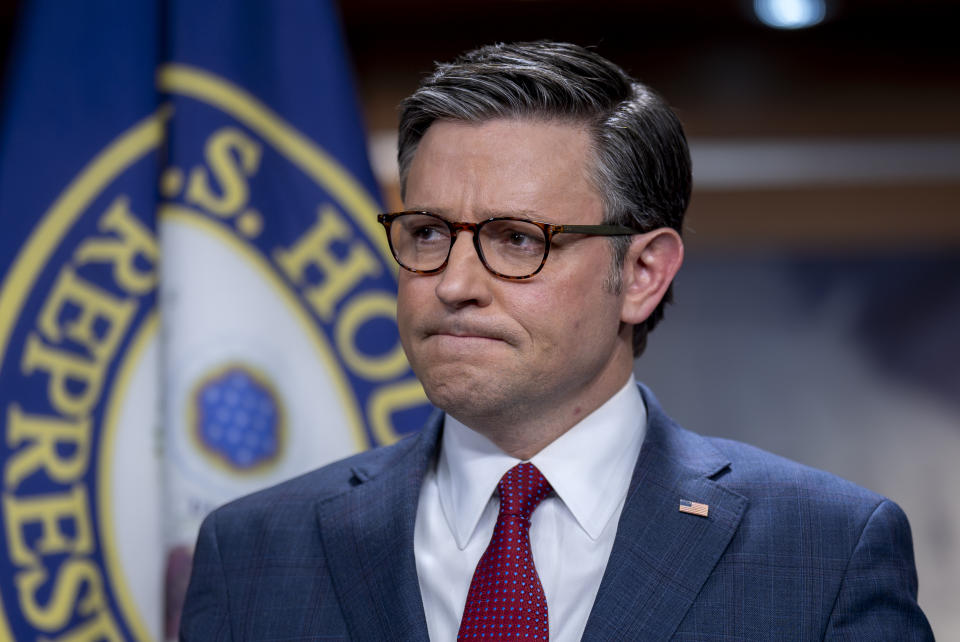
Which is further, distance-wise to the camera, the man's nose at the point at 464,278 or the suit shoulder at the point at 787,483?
the suit shoulder at the point at 787,483

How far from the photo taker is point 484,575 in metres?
1.49

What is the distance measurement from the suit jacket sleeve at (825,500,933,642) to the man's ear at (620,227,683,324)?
45 cm

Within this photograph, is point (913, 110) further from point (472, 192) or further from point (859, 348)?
point (472, 192)

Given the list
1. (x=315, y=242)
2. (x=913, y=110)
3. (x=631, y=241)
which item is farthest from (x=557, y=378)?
(x=913, y=110)

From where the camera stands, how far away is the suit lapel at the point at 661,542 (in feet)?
4.74

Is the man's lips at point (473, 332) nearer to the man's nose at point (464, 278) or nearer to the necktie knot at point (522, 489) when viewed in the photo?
the man's nose at point (464, 278)

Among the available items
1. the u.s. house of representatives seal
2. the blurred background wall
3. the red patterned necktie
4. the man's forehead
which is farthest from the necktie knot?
the blurred background wall

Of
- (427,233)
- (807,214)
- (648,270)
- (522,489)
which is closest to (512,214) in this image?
(427,233)

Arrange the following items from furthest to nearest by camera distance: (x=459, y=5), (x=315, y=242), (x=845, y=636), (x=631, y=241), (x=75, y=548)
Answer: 1. (x=459, y=5)
2. (x=315, y=242)
3. (x=75, y=548)
4. (x=631, y=241)
5. (x=845, y=636)

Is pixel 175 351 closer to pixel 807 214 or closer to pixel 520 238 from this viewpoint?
pixel 520 238

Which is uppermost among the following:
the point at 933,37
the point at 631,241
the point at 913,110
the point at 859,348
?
the point at 933,37

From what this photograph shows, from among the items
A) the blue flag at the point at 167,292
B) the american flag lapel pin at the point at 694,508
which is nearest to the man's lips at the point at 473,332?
the american flag lapel pin at the point at 694,508

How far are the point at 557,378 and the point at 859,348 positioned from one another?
151 cm

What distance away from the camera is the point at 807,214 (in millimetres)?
2779
